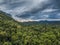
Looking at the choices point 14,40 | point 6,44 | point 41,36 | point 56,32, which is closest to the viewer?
point 6,44

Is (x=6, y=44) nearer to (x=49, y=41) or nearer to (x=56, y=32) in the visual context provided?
(x=49, y=41)

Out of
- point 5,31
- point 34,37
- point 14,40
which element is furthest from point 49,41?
point 5,31

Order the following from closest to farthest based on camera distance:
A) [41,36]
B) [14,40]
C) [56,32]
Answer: [14,40], [41,36], [56,32]

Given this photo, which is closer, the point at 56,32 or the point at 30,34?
the point at 30,34

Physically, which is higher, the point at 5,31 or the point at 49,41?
the point at 5,31

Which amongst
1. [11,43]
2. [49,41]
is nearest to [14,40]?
[11,43]

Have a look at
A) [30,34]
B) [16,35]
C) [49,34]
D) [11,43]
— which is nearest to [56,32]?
[49,34]

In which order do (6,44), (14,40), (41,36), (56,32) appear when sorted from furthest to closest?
(56,32), (41,36), (14,40), (6,44)

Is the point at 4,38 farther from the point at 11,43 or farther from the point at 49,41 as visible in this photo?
the point at 49,41

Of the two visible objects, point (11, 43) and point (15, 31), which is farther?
point (15, 31)
